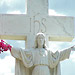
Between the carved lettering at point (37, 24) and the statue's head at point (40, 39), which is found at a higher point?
the carved lettering at point (37, 24)

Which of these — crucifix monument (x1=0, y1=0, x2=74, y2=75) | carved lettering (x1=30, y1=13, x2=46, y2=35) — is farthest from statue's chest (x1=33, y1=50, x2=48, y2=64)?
carved lettering (x1=30, y1=13, x2=46, y2=35)

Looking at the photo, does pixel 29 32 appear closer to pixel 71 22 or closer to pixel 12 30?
pixel 12 30

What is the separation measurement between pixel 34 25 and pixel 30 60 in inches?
57.9

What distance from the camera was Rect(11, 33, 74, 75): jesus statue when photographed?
12.2 metres

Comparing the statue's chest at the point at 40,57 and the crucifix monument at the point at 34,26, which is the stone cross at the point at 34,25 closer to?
the crucifix monument at the point at 34,26

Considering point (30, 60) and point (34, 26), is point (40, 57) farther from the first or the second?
point (34, 26)

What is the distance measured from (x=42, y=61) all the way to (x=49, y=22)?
5.52ft

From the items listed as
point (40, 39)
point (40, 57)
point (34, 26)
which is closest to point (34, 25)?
point (34, 26)

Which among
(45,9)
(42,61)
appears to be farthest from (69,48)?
(45,9)

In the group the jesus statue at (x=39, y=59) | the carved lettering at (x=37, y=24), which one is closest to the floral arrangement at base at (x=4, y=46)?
the jesus statue at (x=39, y=59)

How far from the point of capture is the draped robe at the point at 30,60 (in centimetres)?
1229

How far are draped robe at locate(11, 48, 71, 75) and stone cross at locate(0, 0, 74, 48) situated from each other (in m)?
0.89

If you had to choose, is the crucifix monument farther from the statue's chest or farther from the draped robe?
the statue's chest

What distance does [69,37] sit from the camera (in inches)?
525
